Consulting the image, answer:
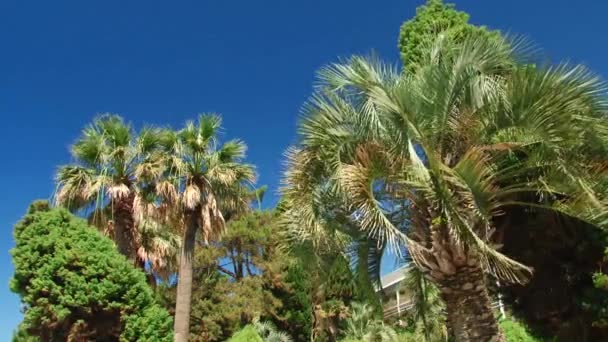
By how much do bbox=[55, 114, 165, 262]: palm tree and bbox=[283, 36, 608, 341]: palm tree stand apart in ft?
27.4

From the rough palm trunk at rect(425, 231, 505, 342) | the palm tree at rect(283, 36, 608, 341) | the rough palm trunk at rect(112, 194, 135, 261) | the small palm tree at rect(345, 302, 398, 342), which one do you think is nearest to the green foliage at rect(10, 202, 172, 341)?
the rough palm trunk at rect(112, 194, 135, 261)

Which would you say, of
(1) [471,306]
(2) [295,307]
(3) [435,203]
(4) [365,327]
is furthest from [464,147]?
(2) [295,307]

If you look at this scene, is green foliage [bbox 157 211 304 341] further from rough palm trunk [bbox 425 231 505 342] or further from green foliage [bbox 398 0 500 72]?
rough palm trunk [bbox 425 231 505 342]

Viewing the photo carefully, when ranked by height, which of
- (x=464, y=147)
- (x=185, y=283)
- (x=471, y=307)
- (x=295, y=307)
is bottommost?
(x=471, y=307)

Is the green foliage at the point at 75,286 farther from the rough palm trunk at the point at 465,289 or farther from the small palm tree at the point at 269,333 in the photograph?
the small palm tree at the point at 269,333

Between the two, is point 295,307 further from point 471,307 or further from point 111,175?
point 471,307

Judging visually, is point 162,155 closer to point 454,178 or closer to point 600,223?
point 454,178

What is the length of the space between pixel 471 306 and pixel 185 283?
9.06 meters

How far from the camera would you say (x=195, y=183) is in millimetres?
17109

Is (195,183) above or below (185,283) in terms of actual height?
above

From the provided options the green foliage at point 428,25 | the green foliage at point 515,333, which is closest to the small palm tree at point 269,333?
the green foliage at point 515,333

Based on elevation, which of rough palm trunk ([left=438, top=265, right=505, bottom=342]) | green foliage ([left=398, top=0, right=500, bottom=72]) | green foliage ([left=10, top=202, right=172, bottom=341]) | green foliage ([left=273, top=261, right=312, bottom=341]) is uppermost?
green foliage ([left=398, top=0, right=500, bottom=72])

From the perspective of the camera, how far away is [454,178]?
8.56 metres

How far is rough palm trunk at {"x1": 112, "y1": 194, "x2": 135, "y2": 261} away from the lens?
1662 centimetres
